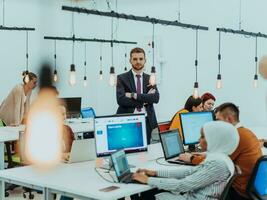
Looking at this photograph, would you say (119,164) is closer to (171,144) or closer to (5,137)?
(171,144)

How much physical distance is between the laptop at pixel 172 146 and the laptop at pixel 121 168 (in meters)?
0.65

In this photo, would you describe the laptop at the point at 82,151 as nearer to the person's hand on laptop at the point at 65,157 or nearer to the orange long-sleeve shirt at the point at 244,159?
the person's hand on laptop at the point at 65,157

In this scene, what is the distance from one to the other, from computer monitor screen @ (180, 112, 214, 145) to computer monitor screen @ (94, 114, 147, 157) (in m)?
0.54

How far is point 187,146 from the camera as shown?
454 cm

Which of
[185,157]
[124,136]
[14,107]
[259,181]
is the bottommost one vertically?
[259,181]

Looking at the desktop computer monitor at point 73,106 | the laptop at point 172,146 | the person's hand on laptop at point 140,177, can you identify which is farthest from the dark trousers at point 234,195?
the desktop computer monitor at point 73,106

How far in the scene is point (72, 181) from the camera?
307 centimetres

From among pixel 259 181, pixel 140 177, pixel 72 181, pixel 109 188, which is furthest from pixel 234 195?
pixel 72 181

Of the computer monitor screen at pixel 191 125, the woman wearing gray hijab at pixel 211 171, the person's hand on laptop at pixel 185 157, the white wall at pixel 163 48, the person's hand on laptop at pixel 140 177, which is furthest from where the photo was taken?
the white wall at pixel 163 48

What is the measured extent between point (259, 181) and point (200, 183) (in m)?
0.67

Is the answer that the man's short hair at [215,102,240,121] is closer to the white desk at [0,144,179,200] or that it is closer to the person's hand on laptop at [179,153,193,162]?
the person's hand on laptop at [179,153,193,162]

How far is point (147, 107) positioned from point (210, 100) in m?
0.92

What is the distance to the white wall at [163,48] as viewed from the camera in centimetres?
795

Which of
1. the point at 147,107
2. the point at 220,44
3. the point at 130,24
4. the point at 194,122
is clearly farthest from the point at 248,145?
the point at 130,24
